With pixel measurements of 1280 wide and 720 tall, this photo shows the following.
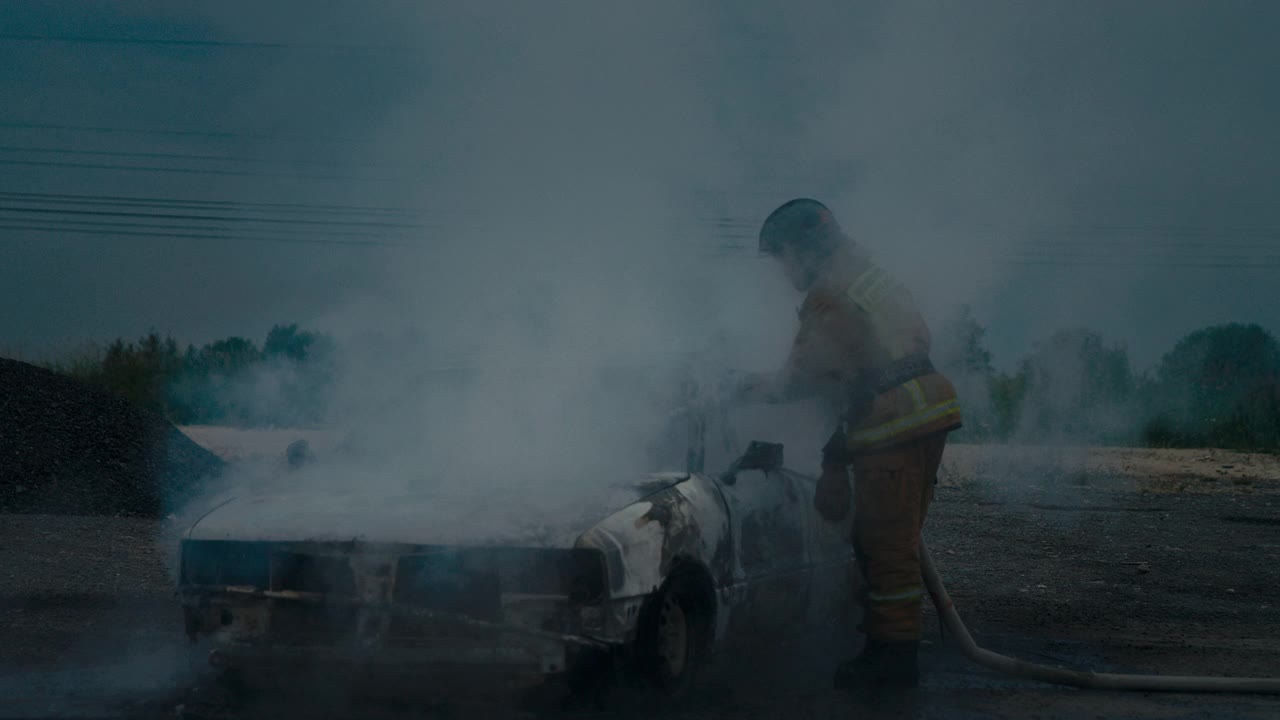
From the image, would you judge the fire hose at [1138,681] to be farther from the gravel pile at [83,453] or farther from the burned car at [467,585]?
the gravel pile at [83,453]

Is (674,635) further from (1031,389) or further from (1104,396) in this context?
(1104,396)

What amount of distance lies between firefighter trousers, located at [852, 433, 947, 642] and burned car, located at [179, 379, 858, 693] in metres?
0.70

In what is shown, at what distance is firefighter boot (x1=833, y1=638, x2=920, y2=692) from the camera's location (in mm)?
4855

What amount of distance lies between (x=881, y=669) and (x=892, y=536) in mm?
546

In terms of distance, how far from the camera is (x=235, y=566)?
13.9 feet

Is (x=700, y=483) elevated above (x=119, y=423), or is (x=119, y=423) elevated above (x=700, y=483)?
(x=119, y=423)

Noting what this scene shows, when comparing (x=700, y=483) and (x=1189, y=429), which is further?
(x=1189, y=429)

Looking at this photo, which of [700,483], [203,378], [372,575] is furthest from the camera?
[203,378]

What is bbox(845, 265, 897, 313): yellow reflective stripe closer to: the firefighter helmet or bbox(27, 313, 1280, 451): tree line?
the firefighter helmet

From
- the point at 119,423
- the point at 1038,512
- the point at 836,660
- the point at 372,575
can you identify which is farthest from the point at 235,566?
the point at 1038,512

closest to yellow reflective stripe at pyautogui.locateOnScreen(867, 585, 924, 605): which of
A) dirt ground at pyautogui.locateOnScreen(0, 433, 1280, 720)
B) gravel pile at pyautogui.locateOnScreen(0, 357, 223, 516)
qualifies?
dirt ground at pyautogui.locateOnScreen(0, 433, 1280, 720)

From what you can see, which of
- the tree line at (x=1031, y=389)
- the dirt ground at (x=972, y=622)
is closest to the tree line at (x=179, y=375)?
the tree line at (x=1031, y=389)

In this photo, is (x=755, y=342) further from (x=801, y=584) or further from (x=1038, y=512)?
(x=1038, y=512)

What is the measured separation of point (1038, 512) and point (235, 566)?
11397 millimetres
